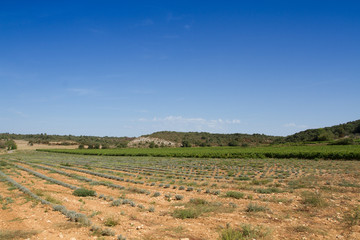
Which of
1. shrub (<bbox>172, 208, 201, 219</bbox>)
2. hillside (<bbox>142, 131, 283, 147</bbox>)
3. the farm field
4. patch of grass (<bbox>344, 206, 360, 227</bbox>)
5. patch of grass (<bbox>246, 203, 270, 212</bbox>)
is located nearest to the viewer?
the farm field

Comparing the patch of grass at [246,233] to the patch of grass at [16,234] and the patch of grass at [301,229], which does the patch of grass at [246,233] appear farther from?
the patch of grass at [16,234]

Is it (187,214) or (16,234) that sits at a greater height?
(187,214)

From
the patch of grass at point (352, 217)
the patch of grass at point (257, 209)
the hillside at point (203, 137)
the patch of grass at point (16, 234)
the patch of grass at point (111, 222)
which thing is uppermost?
the hillside at point (203, 137)

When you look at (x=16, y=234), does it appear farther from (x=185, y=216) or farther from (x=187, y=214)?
(x=187, y=214)

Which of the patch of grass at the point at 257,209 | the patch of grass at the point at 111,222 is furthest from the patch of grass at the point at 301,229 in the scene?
the patch of grass at the point at 111,222

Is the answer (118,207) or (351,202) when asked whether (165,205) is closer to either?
(118,207)

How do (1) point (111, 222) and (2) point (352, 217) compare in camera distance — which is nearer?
(1) point (111, 222)

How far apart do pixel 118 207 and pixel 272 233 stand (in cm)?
735

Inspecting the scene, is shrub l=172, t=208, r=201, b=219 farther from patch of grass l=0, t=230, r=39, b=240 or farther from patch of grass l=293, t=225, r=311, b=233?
patch of grass l=0, t=230, r=39, b=240

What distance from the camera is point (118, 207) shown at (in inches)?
457

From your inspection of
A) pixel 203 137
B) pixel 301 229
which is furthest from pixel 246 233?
pixel 203 137

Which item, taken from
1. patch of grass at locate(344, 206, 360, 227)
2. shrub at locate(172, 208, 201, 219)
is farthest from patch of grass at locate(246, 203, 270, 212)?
patch of grass at locate(344, 206, 360, 227)

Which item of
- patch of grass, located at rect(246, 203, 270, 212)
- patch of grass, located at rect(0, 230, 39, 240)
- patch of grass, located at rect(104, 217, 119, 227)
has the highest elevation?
patch of grass, located at rect(246, 203, 270, 212)

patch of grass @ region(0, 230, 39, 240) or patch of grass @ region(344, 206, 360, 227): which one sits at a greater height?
patch of grass @ region(344, 206, 360, 227)
